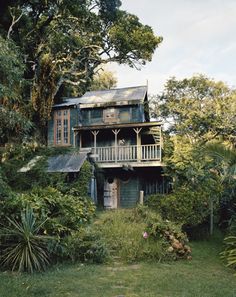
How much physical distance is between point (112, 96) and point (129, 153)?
560 cm

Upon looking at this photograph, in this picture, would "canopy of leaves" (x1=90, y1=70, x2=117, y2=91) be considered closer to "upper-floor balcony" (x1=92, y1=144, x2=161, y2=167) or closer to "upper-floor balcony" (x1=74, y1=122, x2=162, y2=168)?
"upper-floor balcony" (x1=74, y1=122, x2=162, y2=168)

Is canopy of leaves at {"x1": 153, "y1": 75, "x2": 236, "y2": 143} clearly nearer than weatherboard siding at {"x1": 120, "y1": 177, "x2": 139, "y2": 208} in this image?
No

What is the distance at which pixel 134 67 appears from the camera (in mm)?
24422

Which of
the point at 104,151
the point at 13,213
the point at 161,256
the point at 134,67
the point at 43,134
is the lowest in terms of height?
the point at 161,256

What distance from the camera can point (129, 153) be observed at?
67.5ft

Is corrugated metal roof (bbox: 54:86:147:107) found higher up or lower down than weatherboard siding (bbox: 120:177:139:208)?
higher up

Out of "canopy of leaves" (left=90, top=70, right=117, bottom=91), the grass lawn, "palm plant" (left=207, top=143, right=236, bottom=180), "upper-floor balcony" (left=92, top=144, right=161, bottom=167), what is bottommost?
the grass lawn

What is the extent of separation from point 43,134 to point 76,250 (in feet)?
49.1

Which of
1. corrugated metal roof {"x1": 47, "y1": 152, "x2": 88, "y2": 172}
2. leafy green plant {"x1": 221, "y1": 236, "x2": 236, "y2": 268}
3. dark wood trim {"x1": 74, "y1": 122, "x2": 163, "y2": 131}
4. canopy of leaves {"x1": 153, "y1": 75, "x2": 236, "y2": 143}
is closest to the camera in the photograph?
leafy green plant {"x1": 221, "y1": 236, "x2": 236, "y2": 268}

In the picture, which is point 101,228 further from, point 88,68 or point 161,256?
point 88,68

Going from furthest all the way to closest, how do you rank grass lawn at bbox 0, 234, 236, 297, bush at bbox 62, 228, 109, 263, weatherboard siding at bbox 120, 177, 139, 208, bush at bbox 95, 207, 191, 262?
weatherboard siding at bbox 120, 177, 139, 208 < bush at bbox 95, 207, 191, 262 < bush at bbox 62, 228, 109, 263 < grass lawn at bbox 0, 234, 236, 297

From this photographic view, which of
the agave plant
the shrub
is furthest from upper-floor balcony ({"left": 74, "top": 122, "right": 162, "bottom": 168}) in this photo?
the agave plant

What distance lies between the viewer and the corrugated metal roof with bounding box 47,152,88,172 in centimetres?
1788

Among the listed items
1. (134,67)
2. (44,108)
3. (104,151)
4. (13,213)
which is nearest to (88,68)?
(134,67)
